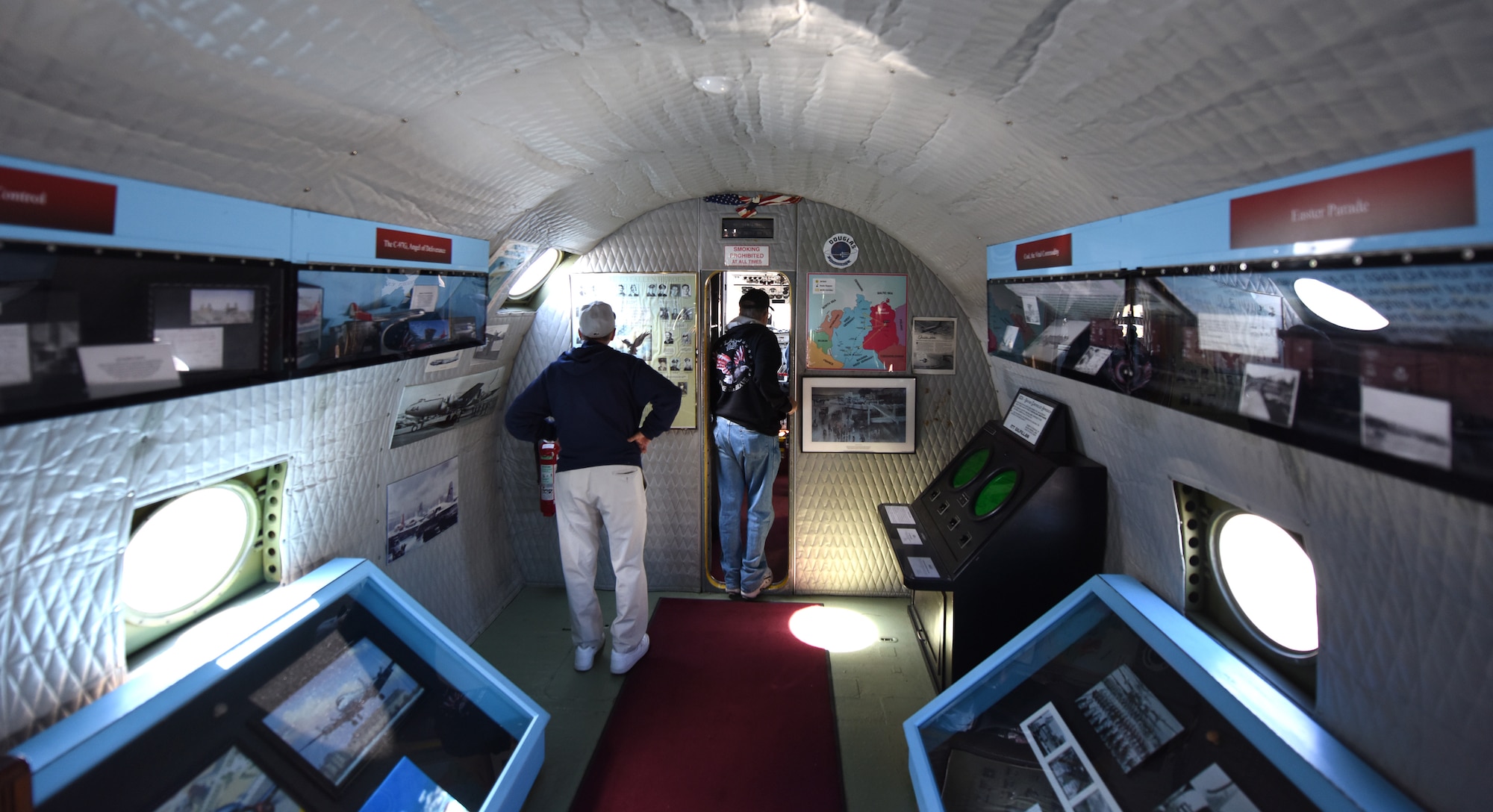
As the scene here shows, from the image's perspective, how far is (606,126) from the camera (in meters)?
2.91

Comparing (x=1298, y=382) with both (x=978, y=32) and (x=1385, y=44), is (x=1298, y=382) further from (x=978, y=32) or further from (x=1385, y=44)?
(x=978, y=32)

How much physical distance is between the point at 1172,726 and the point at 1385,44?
174cm

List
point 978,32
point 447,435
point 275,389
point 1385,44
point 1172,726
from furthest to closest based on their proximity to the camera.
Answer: point 447,435, point 275,389, point 1172,726, point 978,32, point 1385,44

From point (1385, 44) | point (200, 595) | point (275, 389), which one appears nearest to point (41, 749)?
point (200, 595)

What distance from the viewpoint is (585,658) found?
390 centimetres

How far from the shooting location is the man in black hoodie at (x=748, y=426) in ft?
14.6

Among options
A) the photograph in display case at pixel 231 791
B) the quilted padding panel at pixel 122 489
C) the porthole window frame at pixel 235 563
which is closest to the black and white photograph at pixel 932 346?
the quilted padding panel at pixel 122 489

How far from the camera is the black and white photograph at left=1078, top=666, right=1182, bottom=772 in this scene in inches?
80.0

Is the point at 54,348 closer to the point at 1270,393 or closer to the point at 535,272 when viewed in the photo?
the point at 1270,393

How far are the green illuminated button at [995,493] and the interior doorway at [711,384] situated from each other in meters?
1.47

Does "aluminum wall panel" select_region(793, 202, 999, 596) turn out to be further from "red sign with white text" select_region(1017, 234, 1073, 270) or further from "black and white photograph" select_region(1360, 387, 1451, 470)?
"black and white photograph" select_region(1360, 387, 1451, 470)

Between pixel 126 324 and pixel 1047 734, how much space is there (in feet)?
9.40

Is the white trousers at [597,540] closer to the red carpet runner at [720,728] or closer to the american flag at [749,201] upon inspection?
the red carpet runner at [720,728]

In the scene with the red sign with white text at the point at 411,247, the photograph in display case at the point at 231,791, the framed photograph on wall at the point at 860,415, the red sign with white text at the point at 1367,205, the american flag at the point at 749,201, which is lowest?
the photograph in display case at the point at 231,791
